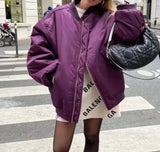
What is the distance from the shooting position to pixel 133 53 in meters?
2.04

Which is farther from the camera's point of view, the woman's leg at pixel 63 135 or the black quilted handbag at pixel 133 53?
the woman's leg at pixel 63 135

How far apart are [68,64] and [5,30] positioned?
12.6m

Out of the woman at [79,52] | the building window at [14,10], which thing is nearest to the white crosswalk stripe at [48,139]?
the woman at [79,52]

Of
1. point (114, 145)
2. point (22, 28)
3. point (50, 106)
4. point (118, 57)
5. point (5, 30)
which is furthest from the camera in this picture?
point (22, 28)

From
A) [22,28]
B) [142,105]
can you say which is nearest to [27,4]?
[22,28]

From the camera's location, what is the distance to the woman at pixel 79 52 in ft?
6.91

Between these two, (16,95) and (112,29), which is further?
(16,95)

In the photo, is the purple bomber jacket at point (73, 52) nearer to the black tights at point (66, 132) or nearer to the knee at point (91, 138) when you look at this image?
the black tights at point (66, 132)

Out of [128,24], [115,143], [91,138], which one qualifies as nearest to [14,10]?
[115,143]

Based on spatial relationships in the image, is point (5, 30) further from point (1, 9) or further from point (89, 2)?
point (89, 2)

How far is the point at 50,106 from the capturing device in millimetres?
5199

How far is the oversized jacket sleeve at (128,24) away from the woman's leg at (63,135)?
2.42 ft

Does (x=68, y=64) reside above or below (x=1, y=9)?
above

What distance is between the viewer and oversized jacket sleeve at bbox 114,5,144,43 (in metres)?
2.04
